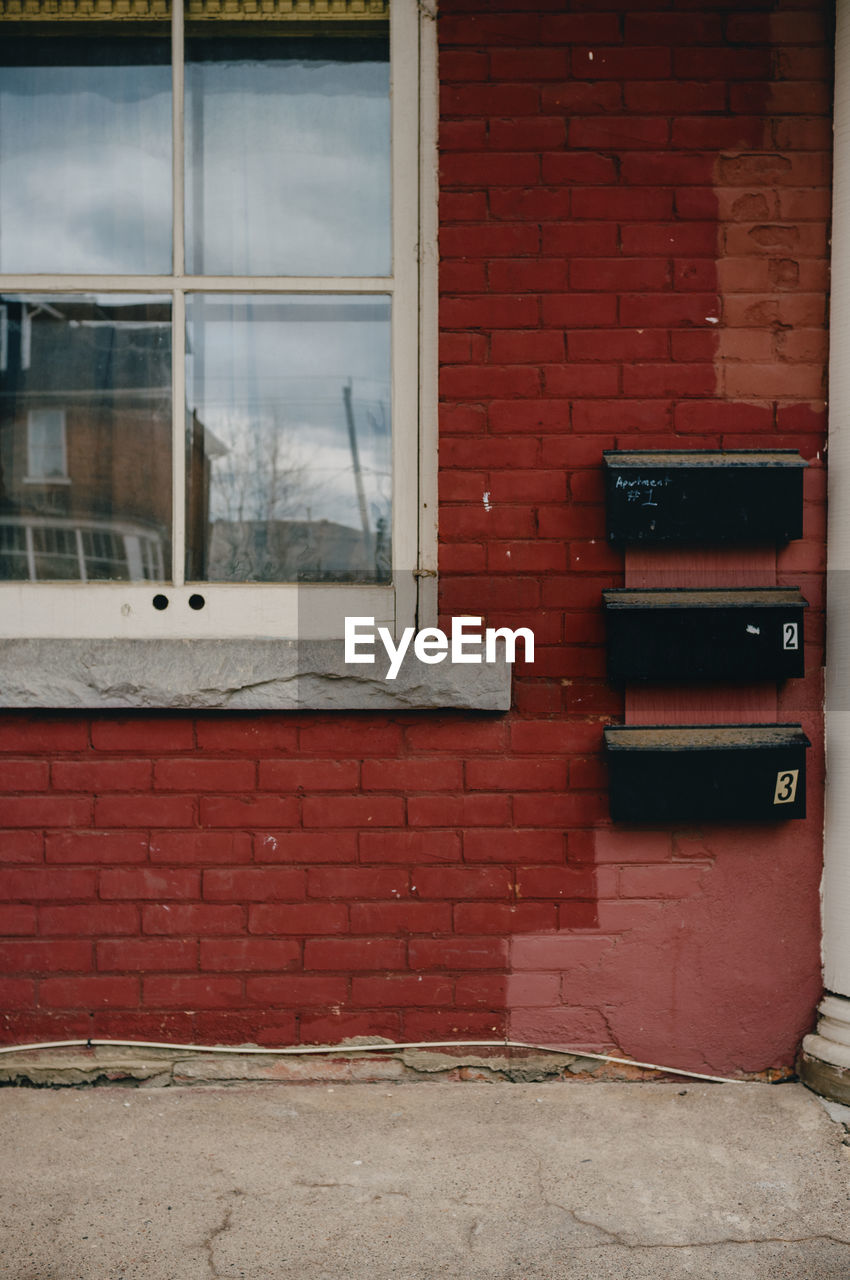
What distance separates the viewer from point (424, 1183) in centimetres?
225

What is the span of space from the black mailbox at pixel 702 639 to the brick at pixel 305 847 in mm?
906

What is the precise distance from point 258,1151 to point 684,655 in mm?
1702

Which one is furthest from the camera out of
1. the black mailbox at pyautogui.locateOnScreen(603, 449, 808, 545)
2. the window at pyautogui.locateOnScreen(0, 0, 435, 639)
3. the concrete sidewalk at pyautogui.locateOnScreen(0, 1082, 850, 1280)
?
the window at pyautogui.locateOnScreen(0, 0, 435, 639)

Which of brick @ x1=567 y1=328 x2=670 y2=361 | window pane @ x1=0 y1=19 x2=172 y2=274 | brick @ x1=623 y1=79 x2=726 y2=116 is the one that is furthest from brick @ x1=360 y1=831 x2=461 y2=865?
brick @ x1=623 y1=79 x2=726 y2=116

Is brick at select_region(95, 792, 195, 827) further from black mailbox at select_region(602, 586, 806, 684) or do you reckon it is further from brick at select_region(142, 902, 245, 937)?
black mailbox at select_region(602, 586, 806, 684)

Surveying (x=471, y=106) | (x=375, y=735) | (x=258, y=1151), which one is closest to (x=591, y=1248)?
(x=258, y=1151)

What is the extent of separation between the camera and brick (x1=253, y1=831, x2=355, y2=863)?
276cm

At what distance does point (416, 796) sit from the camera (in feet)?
9.06

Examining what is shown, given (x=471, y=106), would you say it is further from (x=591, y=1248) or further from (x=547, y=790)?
(x=591, y=1248)

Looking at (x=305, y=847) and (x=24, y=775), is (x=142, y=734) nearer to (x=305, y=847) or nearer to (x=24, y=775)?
(x=24, y=775)

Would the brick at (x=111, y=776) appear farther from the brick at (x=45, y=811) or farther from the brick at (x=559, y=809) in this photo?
the brick at (x=559, y=809)

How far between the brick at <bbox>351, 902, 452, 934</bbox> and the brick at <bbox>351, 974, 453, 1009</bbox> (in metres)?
0.13

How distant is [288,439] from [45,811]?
1287mm

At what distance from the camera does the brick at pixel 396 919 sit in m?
2.75
